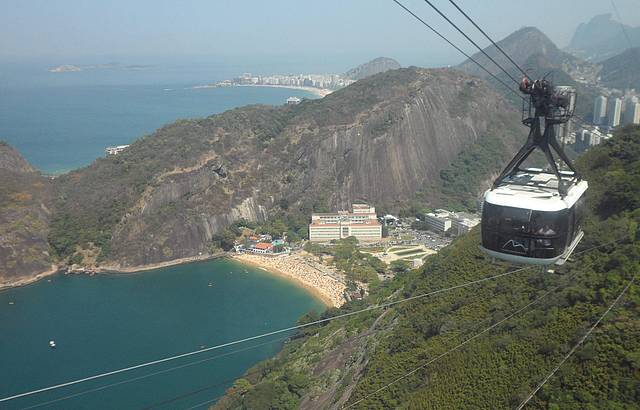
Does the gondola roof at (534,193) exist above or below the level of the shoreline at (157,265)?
above

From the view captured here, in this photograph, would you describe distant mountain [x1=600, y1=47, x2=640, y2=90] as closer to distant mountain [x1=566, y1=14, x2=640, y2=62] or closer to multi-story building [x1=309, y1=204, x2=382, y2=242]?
distant mountain [x1=566, y1=14, x2=640, y2=62]

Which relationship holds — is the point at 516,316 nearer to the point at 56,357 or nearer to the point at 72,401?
the point at 72,401

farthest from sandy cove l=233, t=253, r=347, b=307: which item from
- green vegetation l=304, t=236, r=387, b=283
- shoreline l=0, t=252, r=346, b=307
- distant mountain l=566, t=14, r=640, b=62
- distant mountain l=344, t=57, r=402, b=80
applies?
distant mountain l=344, t=57, r=402, b=80

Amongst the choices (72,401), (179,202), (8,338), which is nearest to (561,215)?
(72,401)

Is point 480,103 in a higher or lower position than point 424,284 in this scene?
higher

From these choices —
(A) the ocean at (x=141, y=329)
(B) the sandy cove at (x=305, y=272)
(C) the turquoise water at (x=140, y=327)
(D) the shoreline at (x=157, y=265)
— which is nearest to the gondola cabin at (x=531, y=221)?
(A) the ocean at (x=141, y=329)

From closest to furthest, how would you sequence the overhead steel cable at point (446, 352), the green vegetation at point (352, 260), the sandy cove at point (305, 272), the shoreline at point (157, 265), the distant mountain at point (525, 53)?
the overhead steel cable at point (446, 352) → the sandy cove at point (305, 272) → the green vegetation at point (352, 260) → the shoreline at point (157, 265) → the distant mountain at point (525, 53)

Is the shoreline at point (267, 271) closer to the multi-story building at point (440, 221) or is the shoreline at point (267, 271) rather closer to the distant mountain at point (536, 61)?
the multi-story building at point (440, 221)
